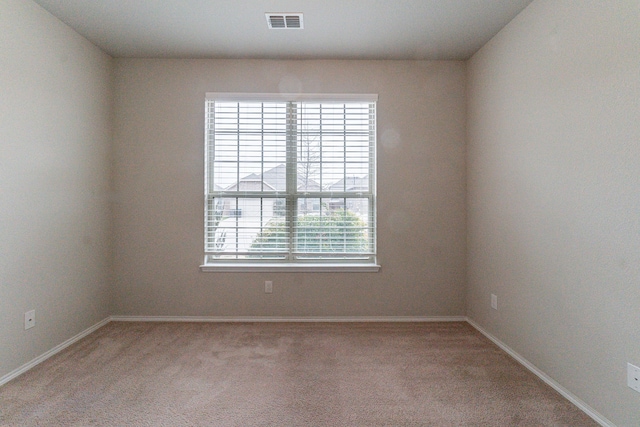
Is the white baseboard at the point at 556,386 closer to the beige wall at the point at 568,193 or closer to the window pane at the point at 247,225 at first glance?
the beige wall at the point at 568,193

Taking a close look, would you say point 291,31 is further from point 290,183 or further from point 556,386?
point 556,386

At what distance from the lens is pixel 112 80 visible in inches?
131

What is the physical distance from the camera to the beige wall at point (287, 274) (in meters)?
3.35

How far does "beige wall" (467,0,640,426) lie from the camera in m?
1.74

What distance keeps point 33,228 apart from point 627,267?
382cm

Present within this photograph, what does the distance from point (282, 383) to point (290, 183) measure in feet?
6.25

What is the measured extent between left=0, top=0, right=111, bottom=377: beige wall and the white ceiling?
0.30 metres

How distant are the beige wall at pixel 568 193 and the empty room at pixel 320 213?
0.05 feet

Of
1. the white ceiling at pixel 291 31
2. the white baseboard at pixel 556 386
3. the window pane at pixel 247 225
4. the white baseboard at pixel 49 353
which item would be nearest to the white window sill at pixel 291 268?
the window pane at pixel 247 225

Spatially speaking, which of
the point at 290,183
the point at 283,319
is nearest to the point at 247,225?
the point at 290,183

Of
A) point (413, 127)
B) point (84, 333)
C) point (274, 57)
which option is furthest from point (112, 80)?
point (413, 127)

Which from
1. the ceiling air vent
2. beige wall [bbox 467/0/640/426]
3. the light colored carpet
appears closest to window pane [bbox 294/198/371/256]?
the light colored carpet

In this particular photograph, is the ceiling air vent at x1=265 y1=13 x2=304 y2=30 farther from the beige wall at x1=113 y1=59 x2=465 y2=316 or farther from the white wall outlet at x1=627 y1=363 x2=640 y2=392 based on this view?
the white wall outlet at x1=627 y1=363 x2=640 y2=392

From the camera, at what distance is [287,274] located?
3389 millimetres
